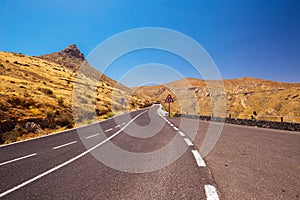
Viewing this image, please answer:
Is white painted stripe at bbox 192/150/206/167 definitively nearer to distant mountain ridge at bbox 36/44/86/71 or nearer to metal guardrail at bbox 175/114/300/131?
metal guardrail at bbox 175/114/300/131

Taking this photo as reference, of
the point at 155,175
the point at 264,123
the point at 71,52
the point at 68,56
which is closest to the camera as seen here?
the point at 155,175

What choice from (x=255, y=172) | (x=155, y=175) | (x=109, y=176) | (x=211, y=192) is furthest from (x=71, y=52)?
(x=211, y=192)

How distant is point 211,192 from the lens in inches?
128

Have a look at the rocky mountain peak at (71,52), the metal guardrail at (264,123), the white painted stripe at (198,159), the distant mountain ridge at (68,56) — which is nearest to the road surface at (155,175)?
the white painted stripe at (198,159)

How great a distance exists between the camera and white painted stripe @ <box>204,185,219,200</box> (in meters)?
3.07

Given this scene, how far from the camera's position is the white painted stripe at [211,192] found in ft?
10.1

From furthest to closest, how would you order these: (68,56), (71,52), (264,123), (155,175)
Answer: (71,52)
(68,56)
(264,123)
(155,175)

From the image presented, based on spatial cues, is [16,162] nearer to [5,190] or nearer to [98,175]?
[5,190]

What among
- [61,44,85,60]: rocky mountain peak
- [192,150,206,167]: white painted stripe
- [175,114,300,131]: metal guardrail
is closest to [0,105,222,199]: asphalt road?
[192,150,206,167]: white painted stripe

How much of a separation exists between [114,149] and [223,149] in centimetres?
388

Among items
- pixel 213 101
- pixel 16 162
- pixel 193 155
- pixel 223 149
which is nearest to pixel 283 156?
pixel 223 149

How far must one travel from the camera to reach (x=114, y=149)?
7.18 m

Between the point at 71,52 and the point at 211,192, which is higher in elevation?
the point at 71,52

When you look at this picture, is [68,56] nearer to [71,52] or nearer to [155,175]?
[71,52]
